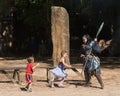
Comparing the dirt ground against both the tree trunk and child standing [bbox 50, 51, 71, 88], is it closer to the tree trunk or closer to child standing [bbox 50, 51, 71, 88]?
child standing [bbox 50, 51, 71, 88]

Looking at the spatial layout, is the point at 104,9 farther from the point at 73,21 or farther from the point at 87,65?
the point at 87,65

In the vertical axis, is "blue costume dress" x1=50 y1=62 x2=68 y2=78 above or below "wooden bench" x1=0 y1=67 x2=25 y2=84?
above

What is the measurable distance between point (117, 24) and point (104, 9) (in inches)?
56.2

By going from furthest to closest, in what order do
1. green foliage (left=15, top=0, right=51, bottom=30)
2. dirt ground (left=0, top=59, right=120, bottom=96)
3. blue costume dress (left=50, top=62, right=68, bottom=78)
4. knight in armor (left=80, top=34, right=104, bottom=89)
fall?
green foliage (left=15, top=0, right=51, bottom=30) → blue costume dress (left=50, top=62, right=68, bottom=78) → knight in armor (left=80, top=34, right=104, bottom=89) → dirt ground (left=0, top=59, right=120, bottom=96)

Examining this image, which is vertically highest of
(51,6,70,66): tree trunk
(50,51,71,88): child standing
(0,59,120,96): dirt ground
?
(51,6,70,66): tree trunk

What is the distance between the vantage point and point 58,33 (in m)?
16.1

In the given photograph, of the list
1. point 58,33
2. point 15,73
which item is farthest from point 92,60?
point 15,73

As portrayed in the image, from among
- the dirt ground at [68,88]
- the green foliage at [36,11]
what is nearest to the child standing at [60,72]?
the dirt ground at [68,88]

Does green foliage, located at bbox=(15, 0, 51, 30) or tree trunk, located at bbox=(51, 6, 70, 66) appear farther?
green foliage, located at bbox=(15, 0, 51, 30)

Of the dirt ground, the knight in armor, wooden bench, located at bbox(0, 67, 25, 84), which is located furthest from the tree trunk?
the knight in armor

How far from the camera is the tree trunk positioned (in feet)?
52.7

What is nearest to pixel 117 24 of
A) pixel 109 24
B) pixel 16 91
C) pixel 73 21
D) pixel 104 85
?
pixel 109 24

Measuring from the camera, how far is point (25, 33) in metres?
37.1

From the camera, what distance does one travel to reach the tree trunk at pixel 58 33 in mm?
16062
